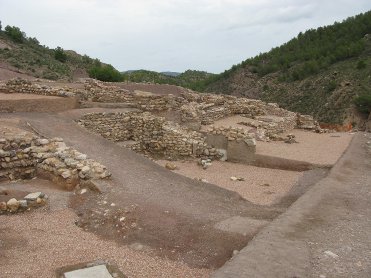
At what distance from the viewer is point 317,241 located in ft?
18.2

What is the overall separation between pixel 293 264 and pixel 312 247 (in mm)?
678

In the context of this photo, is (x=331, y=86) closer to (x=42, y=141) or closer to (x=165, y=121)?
(x=165, y=121)

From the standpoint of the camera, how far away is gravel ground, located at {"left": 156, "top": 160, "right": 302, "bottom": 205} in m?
9.53

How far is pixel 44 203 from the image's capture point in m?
7.65

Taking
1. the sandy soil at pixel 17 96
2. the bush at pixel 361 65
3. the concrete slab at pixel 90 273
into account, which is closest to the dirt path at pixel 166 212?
the concrete slab at pixel 90 273

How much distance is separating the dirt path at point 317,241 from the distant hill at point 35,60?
29150 millimetres

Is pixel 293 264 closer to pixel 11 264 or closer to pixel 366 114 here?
pixel 11 264

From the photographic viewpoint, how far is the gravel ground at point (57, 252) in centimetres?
551

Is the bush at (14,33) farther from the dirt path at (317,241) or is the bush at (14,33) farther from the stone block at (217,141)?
the dirt path at (317,241)

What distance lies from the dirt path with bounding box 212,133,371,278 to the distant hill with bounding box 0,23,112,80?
29.1m

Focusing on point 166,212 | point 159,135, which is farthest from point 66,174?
point 159,135

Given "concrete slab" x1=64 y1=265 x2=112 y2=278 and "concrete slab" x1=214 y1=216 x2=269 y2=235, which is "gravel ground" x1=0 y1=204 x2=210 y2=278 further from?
"concrete slab" x1=214 y1=216 x2=269 y2=235

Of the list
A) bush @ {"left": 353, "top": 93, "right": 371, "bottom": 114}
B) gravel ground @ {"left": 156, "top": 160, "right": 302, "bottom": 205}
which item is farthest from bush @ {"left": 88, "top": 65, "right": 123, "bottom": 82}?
bush @ {"left": 353, "top": 93, "right": 371, "bottom": 114}

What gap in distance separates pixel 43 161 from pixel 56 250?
3643 millimetres
